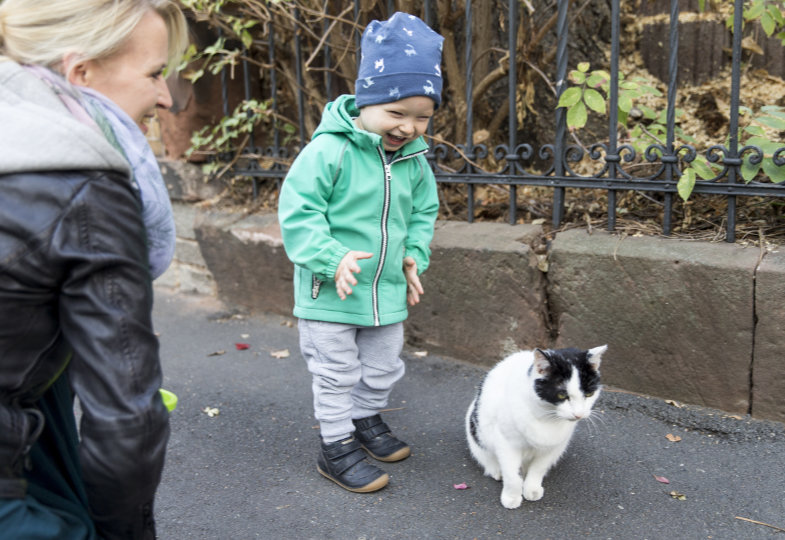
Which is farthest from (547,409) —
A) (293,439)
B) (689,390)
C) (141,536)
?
(141,536)

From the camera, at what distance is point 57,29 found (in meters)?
1.23

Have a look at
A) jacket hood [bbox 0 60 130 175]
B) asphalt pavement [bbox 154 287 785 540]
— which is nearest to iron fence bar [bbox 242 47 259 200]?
asphalt pavement [bbox 154 287 785 540]

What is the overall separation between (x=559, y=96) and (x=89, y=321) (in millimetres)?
2746

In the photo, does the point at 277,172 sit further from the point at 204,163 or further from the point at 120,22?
the point at 120,22

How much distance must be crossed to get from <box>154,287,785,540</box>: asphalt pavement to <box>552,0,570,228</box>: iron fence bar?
0.83m

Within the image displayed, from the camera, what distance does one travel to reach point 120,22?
1.28 metres

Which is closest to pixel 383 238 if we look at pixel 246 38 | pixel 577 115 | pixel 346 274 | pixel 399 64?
pixel 346 274

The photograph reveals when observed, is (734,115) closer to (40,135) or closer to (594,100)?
(594,100)

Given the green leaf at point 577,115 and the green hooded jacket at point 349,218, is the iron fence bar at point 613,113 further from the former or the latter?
the green hooded jacket at point 349,218

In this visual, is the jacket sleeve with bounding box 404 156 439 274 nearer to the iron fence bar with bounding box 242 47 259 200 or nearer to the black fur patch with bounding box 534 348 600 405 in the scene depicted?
the black fur patch with bounding box 534 348 600 405

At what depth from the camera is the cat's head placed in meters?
2.33

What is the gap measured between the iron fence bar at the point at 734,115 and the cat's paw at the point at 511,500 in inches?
58.6

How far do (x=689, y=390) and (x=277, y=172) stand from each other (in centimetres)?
282

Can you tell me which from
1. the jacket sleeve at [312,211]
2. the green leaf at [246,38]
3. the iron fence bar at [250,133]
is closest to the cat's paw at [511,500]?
the jacket sleeve at [312,211]
